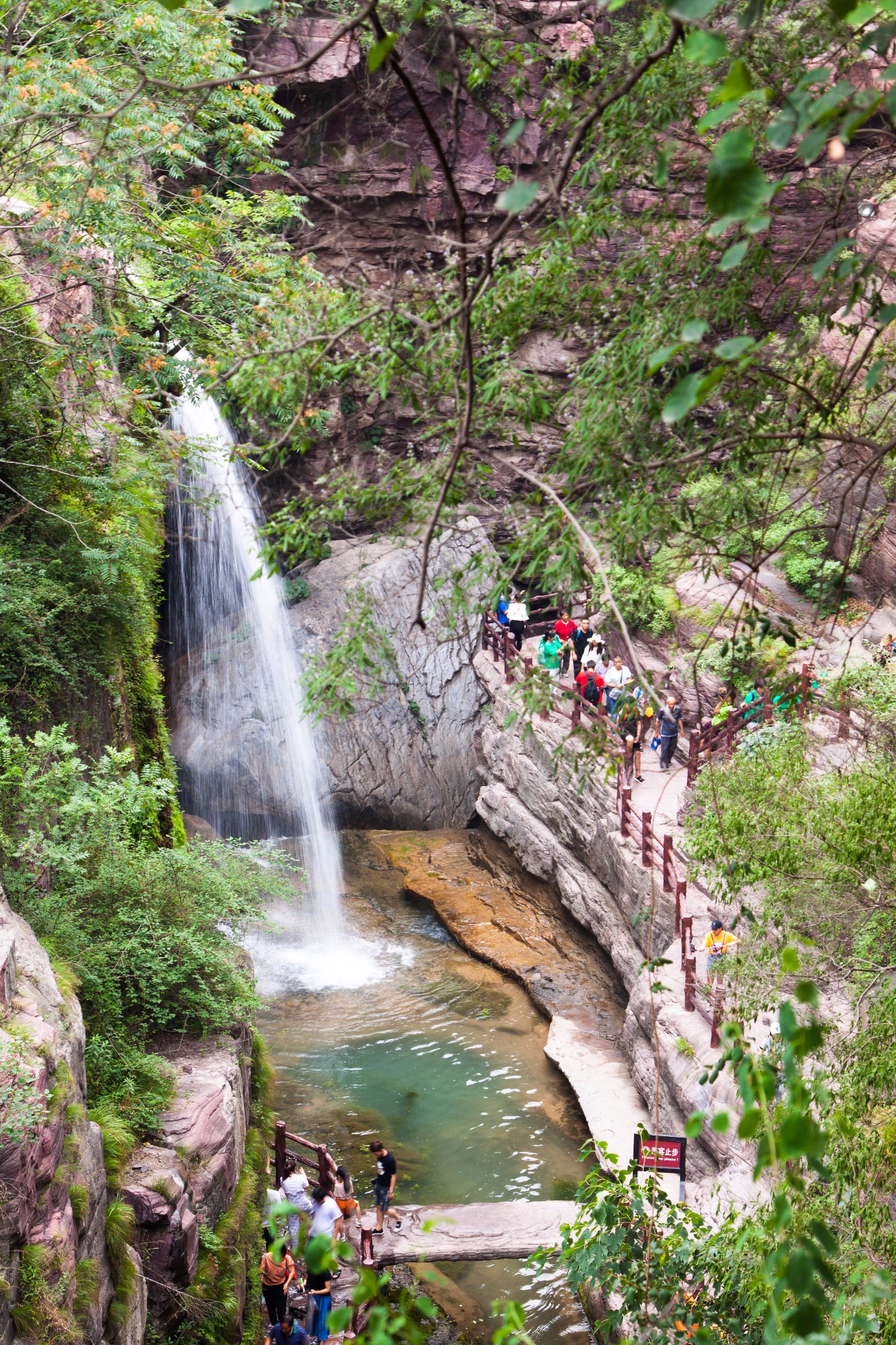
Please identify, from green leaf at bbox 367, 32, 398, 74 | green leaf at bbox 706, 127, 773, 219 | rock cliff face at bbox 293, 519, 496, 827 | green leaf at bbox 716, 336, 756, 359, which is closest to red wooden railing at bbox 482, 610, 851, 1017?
rock cliff face at bbox 293, 519, 496, 827

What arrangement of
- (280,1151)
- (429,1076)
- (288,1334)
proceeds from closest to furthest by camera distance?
(288,1334) → (280,1151) → (429,1076)

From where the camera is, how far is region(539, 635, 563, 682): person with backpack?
703 inches

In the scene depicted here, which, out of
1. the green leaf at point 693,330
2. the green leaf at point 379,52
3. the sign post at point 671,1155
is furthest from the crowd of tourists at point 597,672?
the green leaf at point 379,52

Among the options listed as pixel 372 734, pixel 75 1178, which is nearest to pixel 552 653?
pixel 372 734

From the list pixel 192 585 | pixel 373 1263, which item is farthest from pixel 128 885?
pixel 192 585

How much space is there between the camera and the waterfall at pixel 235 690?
65.0 ft

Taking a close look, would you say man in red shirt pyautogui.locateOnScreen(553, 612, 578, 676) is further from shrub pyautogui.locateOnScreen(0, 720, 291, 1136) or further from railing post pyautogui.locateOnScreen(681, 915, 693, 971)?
shrub pyautogui.locateOnScreen(0, 720, 291, 1136)

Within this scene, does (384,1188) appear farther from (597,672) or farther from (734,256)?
(597,672)

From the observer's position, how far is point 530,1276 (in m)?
8.95

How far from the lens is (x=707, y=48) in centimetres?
189

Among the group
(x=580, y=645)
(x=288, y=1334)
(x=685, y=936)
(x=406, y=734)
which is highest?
(x=580, y=645)

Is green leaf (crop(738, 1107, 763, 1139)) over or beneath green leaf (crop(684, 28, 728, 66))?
beneath

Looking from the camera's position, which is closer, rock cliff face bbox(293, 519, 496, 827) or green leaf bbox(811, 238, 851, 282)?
green leaf bbox(811, 238, 851, 282)

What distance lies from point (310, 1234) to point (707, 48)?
7.60 meters
